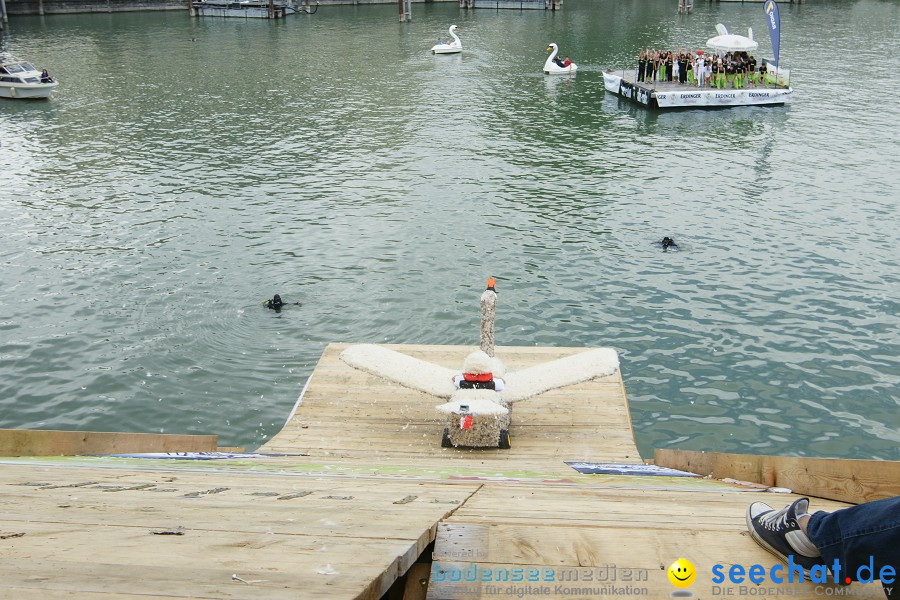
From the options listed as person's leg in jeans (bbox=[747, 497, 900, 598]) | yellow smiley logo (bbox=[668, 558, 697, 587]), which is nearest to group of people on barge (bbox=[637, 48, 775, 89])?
person's leg in jeans (bbox=[747, 497, 900, 598])

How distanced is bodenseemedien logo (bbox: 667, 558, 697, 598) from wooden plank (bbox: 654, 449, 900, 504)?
3189mm

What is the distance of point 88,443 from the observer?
1116 cm

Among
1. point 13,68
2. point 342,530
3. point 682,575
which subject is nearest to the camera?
point 342,530

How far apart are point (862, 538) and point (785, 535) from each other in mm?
535

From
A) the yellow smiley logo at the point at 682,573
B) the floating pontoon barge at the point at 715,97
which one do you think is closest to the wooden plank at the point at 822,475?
the yellow smiley logo at the point at 682,573

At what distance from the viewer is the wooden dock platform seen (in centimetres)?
369

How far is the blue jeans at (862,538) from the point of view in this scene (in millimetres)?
4734

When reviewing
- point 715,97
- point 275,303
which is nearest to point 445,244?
point 275,303

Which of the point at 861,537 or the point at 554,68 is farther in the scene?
the point at 554,68

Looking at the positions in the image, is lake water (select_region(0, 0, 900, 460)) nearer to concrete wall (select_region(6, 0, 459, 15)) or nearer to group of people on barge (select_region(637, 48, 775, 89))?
group of people on barge (select_region(637, 48, 775, 89))

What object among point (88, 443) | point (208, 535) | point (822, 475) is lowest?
point (88, 443)

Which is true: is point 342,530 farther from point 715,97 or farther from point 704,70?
point 704,70

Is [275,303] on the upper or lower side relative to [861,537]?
lower

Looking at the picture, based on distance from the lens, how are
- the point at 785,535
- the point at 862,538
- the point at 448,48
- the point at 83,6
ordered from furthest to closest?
1. the point at 83,6
2. the point at 448,48
3. the point at 785,535
4. the point at 862,538
